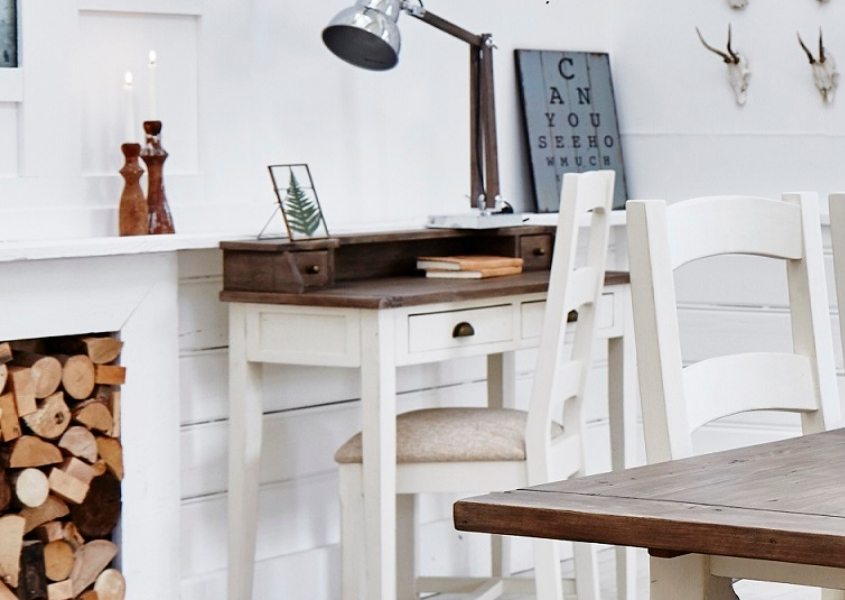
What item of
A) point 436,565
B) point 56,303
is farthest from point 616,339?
point 56,303

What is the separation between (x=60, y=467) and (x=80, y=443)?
6cm

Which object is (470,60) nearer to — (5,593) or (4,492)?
(4,492)

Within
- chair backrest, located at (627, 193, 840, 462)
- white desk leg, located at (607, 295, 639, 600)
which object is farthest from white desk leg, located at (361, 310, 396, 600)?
chair backrest, located at (627, 193, 840, 462)

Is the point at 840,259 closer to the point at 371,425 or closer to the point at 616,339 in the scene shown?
the point at 371,425

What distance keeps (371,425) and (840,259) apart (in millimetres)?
1045

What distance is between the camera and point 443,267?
3.36 m

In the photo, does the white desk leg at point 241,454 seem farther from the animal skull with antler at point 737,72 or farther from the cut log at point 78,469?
the animal skull with antler at point 737,72

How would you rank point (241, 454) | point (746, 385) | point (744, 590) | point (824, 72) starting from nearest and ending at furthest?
point (746, 385), point (241, 454), point (744, 590), point (824, 72)

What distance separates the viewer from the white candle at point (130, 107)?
10.2 ft

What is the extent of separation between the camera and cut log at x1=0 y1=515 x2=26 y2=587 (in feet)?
9.34

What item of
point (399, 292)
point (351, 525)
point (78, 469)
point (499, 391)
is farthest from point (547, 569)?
point (78, 469)

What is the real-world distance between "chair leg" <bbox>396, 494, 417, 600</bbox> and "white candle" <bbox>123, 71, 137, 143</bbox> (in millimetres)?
953

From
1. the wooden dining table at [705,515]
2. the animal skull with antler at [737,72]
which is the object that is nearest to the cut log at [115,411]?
the wooden dining table at [705,515]

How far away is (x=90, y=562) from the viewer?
9.96 ft
